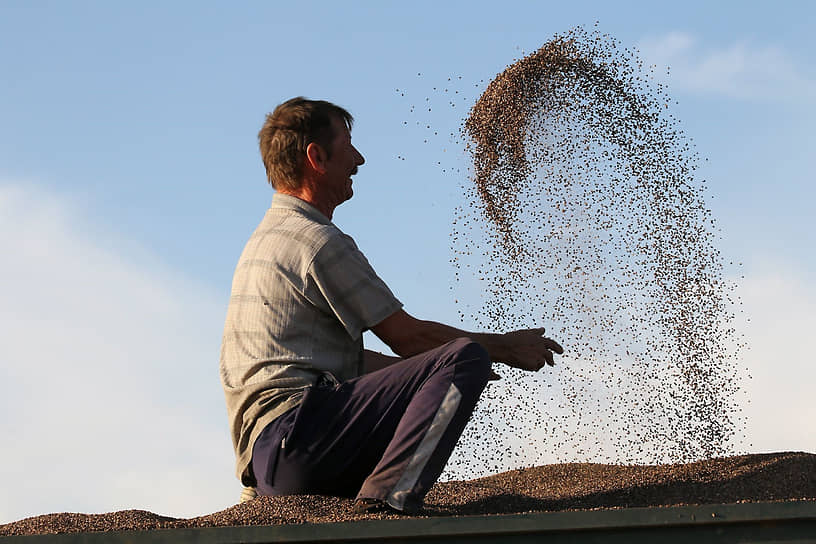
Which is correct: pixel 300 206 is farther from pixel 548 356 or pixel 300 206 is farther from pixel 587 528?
pixel 587 528

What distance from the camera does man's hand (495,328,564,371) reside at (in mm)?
2604

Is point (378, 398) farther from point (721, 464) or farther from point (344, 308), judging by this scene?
point (721, 464)

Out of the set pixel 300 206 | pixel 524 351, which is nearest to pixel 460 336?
pixel 524 351

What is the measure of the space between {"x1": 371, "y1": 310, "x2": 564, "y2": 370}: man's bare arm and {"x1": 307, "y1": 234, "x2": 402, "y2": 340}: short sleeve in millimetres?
44

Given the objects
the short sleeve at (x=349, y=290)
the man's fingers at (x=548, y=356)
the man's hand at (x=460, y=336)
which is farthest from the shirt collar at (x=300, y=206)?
the man's fingers at (x=548, y=356)

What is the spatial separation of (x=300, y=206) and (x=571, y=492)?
4.31 ft

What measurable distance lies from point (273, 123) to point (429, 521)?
1410mm

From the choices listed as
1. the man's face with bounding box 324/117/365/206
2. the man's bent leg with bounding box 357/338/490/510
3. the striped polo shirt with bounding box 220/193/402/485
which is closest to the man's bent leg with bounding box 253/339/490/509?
the man's bent leg with bounding box 357/338/490/510

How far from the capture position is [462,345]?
89.8 inches

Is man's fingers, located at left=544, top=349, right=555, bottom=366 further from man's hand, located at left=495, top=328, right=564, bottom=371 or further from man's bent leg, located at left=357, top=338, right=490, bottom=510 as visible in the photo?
man's bent leg, located at left=357, top=338, right=490, bottom=510

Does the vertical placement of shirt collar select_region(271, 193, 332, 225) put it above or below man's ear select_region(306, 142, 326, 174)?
below

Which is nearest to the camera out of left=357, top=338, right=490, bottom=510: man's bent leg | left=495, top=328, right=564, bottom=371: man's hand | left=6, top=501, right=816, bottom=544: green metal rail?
left=6, top=501, right=816, bottom=544: green metal rail

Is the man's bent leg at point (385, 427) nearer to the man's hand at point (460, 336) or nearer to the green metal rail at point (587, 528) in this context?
the man's hand at point (460, 336)

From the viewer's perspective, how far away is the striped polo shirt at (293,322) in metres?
2.43
